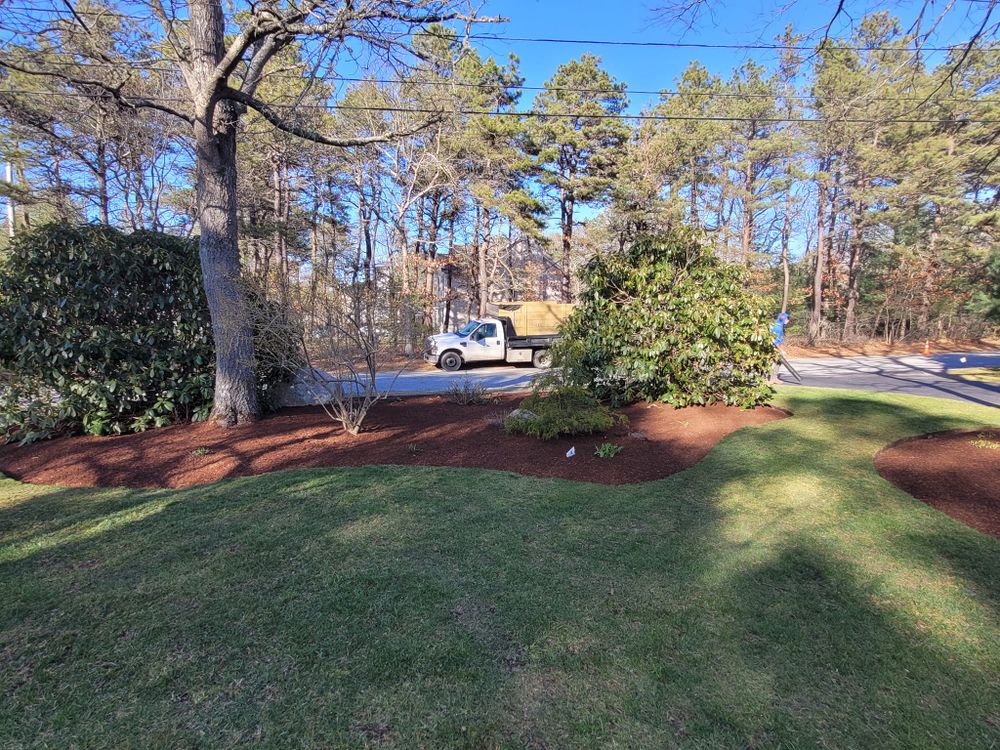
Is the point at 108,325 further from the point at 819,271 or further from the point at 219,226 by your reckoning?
the point at 819,271

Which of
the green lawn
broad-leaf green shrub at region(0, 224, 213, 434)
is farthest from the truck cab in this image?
the green lawn

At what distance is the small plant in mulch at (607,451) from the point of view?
5102 mm

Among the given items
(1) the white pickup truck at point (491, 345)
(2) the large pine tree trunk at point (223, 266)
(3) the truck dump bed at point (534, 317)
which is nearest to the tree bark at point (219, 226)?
(2) the large pine tree trunk at point (223, 266)

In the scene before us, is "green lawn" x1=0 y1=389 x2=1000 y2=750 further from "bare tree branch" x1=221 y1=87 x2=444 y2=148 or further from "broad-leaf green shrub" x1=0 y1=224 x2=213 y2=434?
"bare tree branch" x1=221 y1=87 x2=444 y2=148

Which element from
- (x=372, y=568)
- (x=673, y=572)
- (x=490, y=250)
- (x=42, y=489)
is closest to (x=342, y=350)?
(x=42, y=489)

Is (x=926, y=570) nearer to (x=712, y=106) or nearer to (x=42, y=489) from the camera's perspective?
(x=42, y=489)

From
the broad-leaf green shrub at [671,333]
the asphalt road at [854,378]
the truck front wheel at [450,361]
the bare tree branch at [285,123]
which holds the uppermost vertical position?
the bare tree branch at [285,123]

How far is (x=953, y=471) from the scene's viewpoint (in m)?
4.31

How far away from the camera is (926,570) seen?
9.27ft

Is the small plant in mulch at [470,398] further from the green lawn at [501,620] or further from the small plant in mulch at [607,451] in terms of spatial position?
the green lawn at [501,620]

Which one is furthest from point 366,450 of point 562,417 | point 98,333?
point 98,333

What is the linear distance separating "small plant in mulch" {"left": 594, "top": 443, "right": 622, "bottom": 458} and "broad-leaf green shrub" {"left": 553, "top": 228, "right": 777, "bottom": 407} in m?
1.89

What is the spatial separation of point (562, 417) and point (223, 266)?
4.92m

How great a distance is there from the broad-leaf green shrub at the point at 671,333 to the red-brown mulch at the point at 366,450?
1.34 ft
